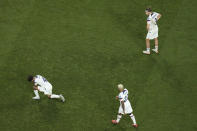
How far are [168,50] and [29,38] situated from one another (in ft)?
18.5

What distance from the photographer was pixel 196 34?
15367 mm

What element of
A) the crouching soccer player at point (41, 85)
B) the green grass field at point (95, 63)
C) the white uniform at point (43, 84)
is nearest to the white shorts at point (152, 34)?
the green grass field at point (95, 63)

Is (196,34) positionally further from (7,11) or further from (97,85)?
(7,11)

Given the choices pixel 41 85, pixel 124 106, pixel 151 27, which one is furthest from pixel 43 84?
pixel 151 27

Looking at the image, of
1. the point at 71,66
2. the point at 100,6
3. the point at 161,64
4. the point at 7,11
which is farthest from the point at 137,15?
the point at 7,11

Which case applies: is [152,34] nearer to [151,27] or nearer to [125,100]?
[151,27]

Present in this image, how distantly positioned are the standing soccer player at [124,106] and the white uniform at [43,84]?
2.41 meters

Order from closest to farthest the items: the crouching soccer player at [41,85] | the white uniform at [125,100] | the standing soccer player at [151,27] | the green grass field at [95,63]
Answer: the white uniform at [125,100] < the crouching soccer player at [41,85] < the green grass field at [95,63] < the standing soccer player at [151,27]

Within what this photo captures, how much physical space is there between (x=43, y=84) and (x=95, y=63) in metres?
2.71

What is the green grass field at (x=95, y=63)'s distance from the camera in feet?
41.1

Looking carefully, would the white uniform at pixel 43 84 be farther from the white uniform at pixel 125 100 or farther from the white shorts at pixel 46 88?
the white uniform at pixel 125 100

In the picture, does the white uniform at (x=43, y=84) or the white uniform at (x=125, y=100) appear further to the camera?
the white uniform at (x=43, y=84)

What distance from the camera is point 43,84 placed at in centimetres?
1230

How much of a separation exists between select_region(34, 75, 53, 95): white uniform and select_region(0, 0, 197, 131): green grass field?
0.71 meters
